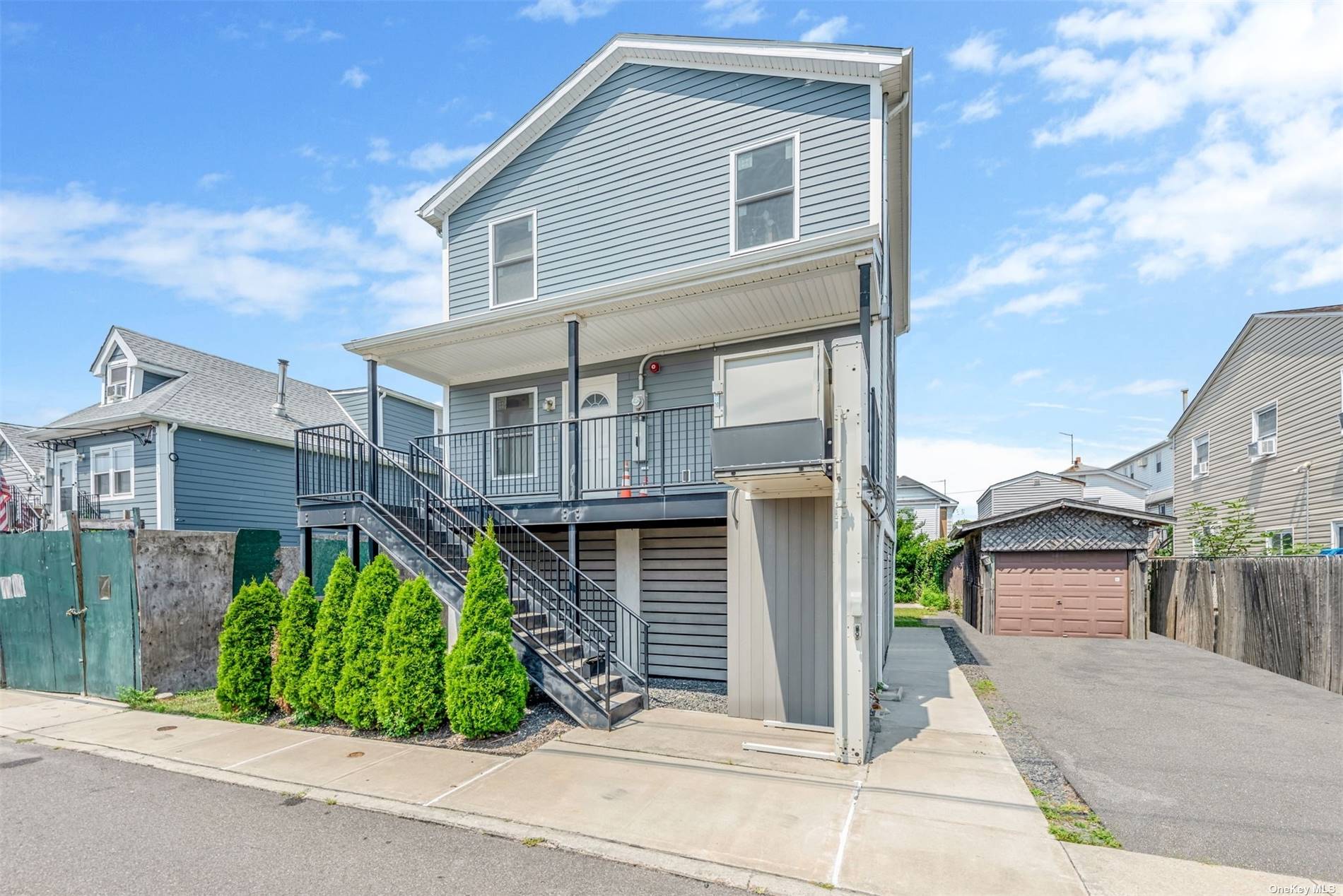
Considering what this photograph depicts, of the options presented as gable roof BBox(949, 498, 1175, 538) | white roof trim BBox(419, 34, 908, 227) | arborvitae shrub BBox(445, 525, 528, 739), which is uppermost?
white roof trim BBox(419, 34, 908, 227)

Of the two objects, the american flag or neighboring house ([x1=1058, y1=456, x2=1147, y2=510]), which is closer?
the american flag

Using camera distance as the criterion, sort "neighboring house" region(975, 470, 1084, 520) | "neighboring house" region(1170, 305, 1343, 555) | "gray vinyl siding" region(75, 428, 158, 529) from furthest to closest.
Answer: "neighboring house" region(975, 470, 1084, 520) → "gray vinyl siding" region(75, 428, 158, 529) → "neighboring house" region(1170, 305, 1343, 555)

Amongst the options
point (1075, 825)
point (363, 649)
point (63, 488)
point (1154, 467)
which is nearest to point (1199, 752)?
point (1075, 825)

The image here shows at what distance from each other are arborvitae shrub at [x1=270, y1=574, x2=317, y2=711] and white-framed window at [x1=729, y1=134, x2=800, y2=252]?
678cm

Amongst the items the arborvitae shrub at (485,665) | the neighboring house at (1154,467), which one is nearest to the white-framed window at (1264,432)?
the neighboring house at (1154,467)

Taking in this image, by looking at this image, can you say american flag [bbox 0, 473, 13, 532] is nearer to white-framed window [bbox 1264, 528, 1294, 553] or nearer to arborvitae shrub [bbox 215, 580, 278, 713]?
arborvitae shrub [bbox 215, 580, 278, 713]

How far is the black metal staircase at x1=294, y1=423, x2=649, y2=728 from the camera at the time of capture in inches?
251

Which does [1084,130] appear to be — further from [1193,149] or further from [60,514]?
[60,514]

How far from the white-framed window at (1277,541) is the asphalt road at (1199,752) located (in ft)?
13.1

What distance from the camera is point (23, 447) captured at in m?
18.0

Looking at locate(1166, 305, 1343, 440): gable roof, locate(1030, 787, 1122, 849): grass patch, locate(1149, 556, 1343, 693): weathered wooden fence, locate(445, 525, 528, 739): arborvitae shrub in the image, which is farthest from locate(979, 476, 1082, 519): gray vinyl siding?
locate(445, 525, 528, 739): arborvitae shrub

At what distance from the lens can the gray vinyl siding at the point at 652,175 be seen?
8.15m

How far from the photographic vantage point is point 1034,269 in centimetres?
1445

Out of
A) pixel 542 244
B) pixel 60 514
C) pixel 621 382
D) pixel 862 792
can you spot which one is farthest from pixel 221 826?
pixel 60 514
